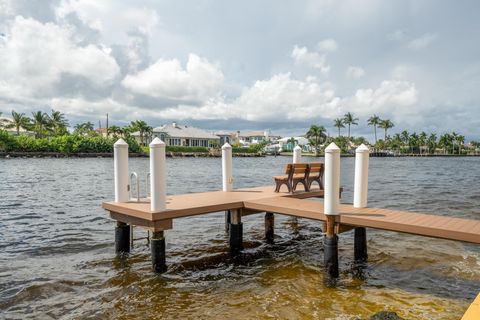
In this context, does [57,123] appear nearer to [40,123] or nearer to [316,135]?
[40,123]

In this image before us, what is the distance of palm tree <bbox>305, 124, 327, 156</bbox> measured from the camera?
13025 cm

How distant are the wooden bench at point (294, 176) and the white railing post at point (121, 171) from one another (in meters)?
4.94

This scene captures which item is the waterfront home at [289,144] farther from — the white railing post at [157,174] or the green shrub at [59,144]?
the white railing post at [157,174]

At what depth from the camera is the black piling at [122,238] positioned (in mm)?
9953

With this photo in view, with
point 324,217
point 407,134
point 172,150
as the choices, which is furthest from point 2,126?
point 407,134

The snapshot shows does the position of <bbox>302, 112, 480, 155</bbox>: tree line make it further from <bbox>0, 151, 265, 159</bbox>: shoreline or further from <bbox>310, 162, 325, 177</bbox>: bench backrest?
<bbox>310, 162, 325, 177</bbox>: bench backrest

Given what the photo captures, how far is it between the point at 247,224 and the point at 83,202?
10.6 m

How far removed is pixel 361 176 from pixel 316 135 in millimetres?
124593

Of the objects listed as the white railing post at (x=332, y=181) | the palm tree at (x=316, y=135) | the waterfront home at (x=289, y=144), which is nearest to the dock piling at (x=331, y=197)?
the white railing post at (x=332, y=181)

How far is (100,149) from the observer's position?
86.5m

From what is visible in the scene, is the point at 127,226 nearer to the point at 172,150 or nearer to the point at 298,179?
the point at 298,179

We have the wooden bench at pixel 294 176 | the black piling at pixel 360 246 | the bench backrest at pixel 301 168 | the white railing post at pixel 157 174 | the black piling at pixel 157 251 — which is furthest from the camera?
the bench backrest at pixel 301 168

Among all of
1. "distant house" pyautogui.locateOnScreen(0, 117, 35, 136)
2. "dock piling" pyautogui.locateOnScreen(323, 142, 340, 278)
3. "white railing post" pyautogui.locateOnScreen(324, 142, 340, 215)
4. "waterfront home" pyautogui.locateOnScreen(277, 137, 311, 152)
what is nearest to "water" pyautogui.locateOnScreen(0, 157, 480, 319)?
"dock piling" pyautogui.locateOnScreen(323, 142, 340, 278)

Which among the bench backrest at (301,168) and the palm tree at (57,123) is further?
the palm tree at (57,123)
